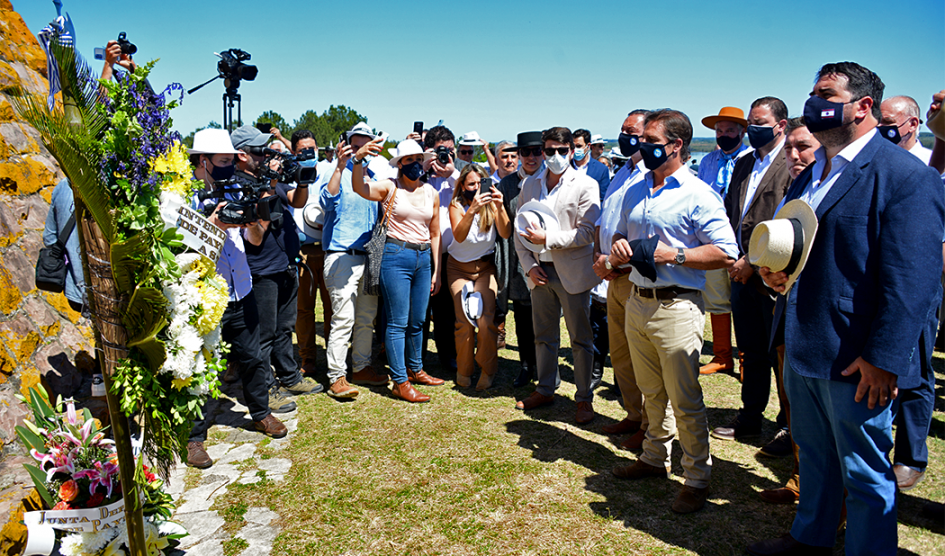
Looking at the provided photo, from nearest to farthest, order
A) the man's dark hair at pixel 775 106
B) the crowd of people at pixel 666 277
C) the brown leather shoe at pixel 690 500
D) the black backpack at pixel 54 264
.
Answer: the crowd of people at pixel 666 277 → the brown leather shoe at pixel 690 500 → the black backpack at pixel 54 264 → the man's dark hair at pixel 775 106

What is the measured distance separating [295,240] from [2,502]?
268cm

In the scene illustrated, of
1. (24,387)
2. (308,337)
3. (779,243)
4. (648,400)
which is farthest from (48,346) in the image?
(779,243)

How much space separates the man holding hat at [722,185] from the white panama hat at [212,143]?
15.0 feet

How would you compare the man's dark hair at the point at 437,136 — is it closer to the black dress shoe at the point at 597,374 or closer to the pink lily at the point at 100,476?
the black dress shoe at the point at 597,374

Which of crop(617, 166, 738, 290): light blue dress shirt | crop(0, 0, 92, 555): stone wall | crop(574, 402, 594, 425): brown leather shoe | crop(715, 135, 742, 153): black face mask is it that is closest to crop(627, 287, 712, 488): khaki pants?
crop(617, 166, 738, 290): light blue dress shirt

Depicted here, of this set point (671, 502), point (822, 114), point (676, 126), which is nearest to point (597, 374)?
point (671, 502)

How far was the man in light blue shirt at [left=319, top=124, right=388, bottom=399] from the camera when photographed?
5.41 m

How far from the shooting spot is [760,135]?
4.91m

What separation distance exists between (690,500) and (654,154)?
2.07 m

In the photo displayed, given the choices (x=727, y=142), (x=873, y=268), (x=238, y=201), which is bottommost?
(x=873, y=268)

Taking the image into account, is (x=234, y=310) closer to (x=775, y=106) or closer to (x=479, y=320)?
(x=479, y=320)

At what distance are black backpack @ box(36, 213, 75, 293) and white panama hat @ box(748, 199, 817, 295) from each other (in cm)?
445

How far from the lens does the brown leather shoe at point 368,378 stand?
5.81 metres

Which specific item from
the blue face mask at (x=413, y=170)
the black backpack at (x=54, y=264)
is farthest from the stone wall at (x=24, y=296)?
the blue face mask at (x=413, y=170)
